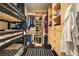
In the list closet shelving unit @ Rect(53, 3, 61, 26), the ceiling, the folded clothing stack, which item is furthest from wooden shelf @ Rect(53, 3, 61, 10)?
the folded clothing stack

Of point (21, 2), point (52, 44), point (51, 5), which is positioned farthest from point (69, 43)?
point (21, 2)

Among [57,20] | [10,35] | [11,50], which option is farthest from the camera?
[57,20]

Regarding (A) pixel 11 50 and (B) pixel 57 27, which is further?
(B) pixel 57 27

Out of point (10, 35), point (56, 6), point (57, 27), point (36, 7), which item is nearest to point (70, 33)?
point (57, 27)

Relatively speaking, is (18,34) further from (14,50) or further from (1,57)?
(1,57)

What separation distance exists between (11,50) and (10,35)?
224mm

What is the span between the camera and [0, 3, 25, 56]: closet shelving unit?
1471mm

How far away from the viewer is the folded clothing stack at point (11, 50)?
5.51 ft

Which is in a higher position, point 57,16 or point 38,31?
point 57,16

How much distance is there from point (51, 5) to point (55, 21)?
246 millimetres

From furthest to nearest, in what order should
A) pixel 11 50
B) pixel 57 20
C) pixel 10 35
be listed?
pixel 57 20
pixel 11 50
pixel 10 35

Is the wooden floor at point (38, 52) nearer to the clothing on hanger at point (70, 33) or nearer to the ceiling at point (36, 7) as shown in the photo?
the clothing on hanger at point (70, 33)

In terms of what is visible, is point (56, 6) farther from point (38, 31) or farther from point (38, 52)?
point (38, 52)

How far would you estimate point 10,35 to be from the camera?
162 centimetres
